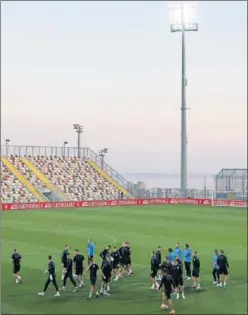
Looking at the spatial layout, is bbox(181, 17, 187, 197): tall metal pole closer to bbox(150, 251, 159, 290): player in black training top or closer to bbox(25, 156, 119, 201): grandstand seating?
bbox(25, 156, 119, 201): grandstand seating

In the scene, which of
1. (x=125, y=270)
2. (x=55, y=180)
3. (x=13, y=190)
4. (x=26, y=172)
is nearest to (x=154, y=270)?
(x=125, y=270)

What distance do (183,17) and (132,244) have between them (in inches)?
1434

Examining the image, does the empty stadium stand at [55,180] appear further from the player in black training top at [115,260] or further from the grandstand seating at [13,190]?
the player in black training top at [115,260]

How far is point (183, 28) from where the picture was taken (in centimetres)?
5672

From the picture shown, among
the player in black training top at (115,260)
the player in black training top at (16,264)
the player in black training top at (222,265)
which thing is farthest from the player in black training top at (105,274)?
the player in black training top at (222,265)

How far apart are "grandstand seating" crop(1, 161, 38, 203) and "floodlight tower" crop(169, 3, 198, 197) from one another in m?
14.7

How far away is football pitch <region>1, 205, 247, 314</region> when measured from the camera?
14.3m

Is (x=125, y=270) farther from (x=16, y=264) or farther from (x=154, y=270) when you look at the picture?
(x=16, y=264)

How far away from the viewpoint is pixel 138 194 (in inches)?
2274

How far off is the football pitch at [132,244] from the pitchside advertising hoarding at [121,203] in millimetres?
2595

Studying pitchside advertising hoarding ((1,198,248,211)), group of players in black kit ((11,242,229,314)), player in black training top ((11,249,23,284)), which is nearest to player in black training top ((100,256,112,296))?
group of players in black kit ((11,242,229,314))

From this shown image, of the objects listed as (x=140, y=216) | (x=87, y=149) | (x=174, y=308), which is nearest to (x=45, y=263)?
(x=174, y=308)

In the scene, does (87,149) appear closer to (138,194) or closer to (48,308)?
(138,194)

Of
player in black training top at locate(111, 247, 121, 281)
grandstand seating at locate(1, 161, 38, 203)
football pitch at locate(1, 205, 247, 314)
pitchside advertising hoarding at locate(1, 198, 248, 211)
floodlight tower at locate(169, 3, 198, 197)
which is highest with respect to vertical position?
floodlight tower at locate(169, 3, 198, 197)
